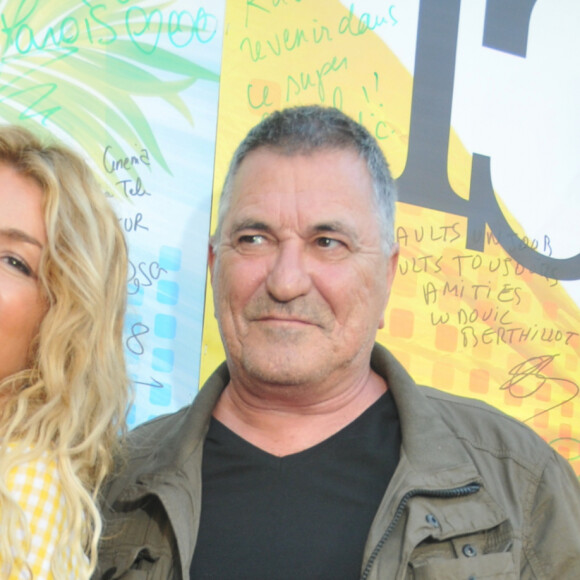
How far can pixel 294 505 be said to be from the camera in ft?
5.82

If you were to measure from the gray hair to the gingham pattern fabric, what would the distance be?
2.19ft

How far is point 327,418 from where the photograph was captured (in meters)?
1.94

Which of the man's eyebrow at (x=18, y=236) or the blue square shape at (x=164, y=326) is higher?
the man's eyebrow at (x=18, y=236)

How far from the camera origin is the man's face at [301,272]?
6.08 feet

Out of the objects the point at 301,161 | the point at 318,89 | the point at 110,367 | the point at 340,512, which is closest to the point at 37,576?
the point at 110,367

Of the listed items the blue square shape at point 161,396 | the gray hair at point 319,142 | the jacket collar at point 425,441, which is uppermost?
the gray hair at point 319,142

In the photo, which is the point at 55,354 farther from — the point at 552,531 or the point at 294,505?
the point at 552,531

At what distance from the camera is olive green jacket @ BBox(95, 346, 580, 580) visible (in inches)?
66.5

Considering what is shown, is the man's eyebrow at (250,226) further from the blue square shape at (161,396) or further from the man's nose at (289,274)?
the blue square shape at (161,396)

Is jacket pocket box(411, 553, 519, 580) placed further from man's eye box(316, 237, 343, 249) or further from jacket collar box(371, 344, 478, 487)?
man's eye box(316, 237, 343, 249)

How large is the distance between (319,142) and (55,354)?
710 millimetres

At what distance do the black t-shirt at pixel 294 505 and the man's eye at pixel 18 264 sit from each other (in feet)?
1.75

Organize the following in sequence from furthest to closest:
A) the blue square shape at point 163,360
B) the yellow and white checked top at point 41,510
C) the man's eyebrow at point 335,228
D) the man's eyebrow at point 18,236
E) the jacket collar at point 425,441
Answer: the blue square shape at point 163,360
the man's eyebrow at point 335,228
the jacket collar at point 425,441
the man's eyebrow at point 18,236
the yellow and white checked top at point 41,510
